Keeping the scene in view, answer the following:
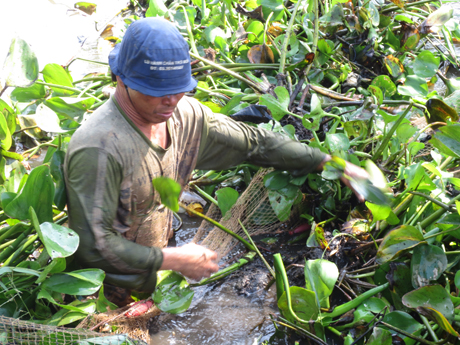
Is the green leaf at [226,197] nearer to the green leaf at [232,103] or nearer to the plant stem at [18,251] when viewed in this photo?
the green leaf at [232,103]

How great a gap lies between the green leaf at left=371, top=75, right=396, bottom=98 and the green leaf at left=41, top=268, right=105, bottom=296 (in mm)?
1632

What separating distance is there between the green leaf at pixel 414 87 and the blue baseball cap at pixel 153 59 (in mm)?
1328

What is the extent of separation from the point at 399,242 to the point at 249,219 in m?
0.72

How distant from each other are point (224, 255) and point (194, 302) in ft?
0.84

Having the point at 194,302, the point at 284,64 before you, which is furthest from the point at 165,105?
the point at 284,64

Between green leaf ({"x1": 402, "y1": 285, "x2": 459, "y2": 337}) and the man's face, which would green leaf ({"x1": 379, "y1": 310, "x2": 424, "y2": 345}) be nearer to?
green leaf ({"x1": 402, "y1": 285, "x2": 459, "y2": 337})

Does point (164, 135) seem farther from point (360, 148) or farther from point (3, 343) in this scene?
point (360, 148)

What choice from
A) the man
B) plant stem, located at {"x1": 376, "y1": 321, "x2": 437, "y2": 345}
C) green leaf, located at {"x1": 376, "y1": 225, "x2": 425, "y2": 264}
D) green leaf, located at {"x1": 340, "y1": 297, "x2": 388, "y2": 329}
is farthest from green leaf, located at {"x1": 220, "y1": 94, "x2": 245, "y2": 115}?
plant stem, located at {"x1": 376, "y1": 321, "x2": 437, "y2": 345}

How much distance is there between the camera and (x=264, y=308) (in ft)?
5.44

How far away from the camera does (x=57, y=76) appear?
6.75 feet

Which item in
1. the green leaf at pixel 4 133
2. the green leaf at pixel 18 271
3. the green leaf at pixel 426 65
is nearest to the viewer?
the green leaf at pixel 18 271

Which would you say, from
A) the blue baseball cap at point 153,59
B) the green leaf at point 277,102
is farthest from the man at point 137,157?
the green leaf at point 277,102

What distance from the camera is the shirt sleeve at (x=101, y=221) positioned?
4.02 ft

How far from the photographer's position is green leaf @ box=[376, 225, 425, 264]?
1.34 m
